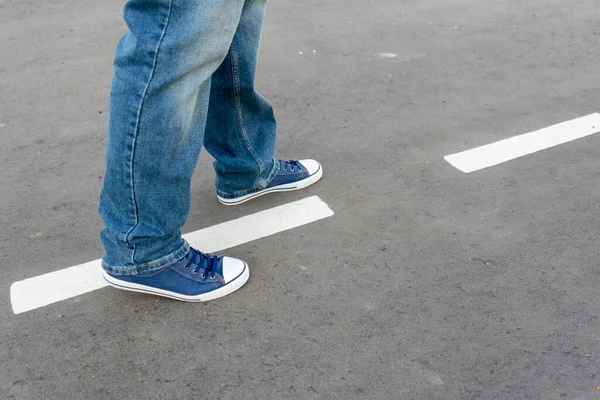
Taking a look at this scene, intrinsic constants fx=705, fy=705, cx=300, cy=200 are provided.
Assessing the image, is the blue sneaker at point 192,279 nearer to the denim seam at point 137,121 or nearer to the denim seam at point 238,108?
the denim seam at point 137,121

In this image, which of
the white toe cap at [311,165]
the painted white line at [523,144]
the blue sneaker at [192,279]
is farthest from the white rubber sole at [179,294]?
the painted white line at [523,144]

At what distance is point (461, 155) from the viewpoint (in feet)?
10.4

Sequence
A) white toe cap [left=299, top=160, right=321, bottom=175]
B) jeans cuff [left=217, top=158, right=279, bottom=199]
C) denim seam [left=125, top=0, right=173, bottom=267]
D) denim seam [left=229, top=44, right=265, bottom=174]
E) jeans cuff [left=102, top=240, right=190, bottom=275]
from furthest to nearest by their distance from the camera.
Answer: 1. white toe cap [left=299, top=160, right=321, bottom=175]
2. jeans cuff [left=217, top=158, right=279, bottom=199]
3. denim seam [left=229, top=44, right=265, bottom=174]
4. jeans cuff [left=102, top=240, right=190, bottom=275]
5. denim seam [left=125, top=0, right=173, bottom=267]

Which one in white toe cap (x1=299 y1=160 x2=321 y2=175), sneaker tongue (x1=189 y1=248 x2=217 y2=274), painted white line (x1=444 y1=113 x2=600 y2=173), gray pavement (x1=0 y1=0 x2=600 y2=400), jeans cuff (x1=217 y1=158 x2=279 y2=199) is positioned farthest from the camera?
painted white line (x1=444 y1=113 x2=600 y2=173)

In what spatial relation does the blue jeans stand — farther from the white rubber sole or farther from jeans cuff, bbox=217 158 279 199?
jeans cuff, bbox=217 158 279 199

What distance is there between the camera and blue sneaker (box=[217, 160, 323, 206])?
2.83 m

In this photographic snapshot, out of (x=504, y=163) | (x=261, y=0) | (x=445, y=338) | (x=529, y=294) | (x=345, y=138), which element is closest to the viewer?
(x=445, y=338)

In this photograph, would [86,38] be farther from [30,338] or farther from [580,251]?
[580,251]

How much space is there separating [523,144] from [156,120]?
1.91 m

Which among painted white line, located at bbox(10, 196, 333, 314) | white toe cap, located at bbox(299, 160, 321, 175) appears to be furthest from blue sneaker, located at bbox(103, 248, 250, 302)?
white toe cap, located at bbox(299, 160, 321, 175)

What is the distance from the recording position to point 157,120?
6.56 feet

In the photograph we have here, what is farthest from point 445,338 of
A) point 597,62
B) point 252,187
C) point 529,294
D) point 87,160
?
point 597,62

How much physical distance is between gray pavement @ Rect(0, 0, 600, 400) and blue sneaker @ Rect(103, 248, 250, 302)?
0.04 metres

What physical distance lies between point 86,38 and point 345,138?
6.38 feet
